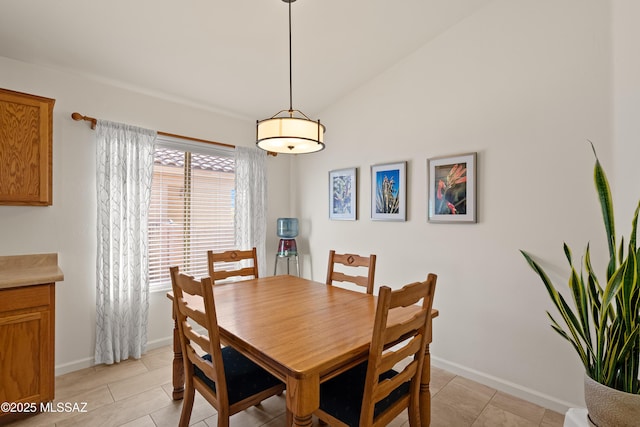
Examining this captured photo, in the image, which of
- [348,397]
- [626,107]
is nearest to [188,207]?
[348,397]

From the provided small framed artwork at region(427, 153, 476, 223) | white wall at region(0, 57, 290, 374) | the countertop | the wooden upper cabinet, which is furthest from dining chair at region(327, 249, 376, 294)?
the wooden upper cabinet

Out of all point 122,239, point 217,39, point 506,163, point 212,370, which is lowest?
point 212,370

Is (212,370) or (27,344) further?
(27,344)

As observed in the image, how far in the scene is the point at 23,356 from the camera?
1871mm

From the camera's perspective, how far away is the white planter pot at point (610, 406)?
1.22 metres

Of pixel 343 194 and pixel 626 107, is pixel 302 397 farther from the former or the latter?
pixel 343 194

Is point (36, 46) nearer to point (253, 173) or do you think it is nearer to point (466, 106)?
point (253, 173)

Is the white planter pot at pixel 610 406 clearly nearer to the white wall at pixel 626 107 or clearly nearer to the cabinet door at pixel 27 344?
the white wall at pixel 626 107

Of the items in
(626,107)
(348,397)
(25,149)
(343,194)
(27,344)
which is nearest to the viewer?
(348,397)

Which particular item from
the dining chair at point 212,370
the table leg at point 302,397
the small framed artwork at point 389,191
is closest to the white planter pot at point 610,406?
the table leg at point 302,397

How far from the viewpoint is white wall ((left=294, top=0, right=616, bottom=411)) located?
2.00 metres

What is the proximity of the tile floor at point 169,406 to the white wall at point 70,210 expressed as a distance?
15.5 inches

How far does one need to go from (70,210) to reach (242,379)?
2080 millimetres

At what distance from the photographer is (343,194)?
3473mm
